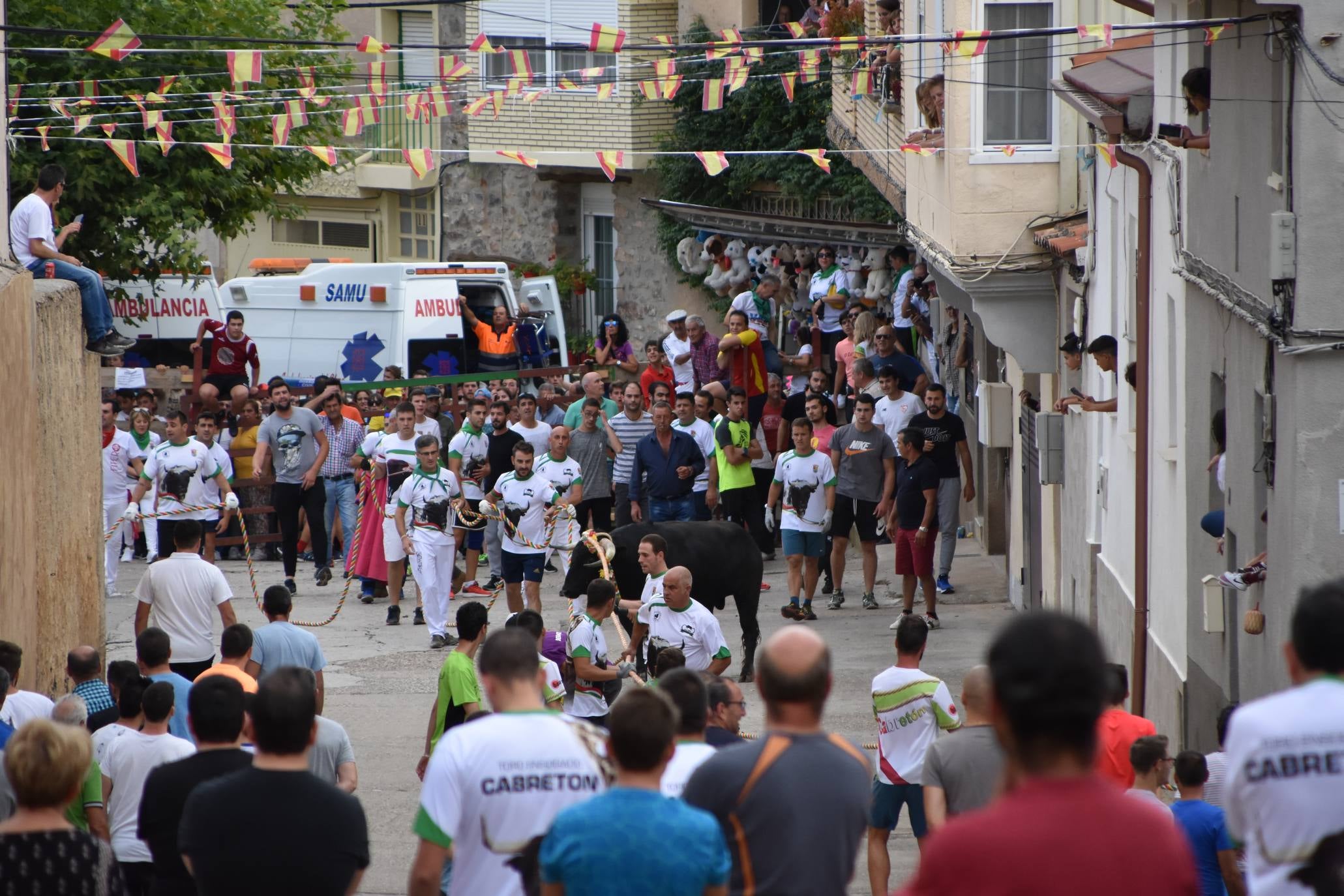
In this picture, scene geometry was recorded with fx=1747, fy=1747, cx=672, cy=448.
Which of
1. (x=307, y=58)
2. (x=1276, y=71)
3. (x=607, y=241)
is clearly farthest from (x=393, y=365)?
(x=1276, y=71)

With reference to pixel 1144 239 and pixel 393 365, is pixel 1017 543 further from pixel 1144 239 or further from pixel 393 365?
pixel 393 365

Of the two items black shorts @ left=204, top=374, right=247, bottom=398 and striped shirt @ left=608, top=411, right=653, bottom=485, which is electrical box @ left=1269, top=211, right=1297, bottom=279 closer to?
striped shirt @ left=608, top=411, right=653, bottom=485

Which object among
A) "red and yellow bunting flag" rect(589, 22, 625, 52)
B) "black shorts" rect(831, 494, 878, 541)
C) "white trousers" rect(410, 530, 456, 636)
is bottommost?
"white trousers" rect(410, 530, 456, 636)

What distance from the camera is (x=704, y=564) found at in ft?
44.0

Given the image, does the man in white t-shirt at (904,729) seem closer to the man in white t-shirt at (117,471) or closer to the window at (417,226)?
the man in white t-shirt at (117,471)

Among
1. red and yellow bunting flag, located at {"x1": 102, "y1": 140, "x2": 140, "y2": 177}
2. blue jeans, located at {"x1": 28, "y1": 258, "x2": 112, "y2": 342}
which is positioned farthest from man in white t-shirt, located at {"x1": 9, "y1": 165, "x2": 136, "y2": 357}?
red and yellow bunting flag, located at {"x1": 102, "y1": 140, "x2": 140, "y2": 177}

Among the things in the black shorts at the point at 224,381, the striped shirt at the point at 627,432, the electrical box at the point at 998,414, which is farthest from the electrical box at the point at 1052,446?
the black shorts at the point at 224,381

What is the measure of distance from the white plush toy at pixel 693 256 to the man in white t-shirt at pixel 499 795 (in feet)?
80.9

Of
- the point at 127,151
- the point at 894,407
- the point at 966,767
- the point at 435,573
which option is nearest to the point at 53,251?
the point at 127,151

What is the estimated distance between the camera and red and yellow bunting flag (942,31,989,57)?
10125 millimetres

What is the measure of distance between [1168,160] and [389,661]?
7647mm

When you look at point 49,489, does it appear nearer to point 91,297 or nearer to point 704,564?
point 91,297

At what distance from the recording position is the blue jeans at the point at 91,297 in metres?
13.0

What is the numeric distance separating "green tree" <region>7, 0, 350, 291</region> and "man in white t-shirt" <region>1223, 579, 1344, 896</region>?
16.8 metres
